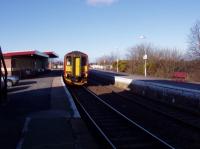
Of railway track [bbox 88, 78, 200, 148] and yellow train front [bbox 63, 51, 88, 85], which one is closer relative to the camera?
railway track [bbox 88, 78, 200, 148]

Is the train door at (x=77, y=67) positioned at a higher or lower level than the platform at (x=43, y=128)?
higher

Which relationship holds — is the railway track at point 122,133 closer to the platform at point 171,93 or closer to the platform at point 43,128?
the platform at point 43,128

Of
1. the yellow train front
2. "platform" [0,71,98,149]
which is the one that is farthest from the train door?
"platform" [0,71,98,149]

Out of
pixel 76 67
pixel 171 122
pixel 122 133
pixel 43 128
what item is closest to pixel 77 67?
pixel 76 67

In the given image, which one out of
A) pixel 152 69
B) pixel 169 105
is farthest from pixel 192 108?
pixel 152 69

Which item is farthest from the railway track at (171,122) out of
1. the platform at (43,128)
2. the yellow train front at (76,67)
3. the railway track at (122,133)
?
the yellow train front at (76,67)

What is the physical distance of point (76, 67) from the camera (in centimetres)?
3466

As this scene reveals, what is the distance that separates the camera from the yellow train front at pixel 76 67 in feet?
113

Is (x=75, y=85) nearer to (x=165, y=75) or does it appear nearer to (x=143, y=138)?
(x=165, y=75)

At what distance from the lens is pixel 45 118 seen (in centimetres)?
1332

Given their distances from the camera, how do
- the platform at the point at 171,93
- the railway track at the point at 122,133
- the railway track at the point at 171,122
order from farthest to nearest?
1. the platform at the point at 171,93
2. the railway track at the point at 171,122
3. the railway track at the point at 122,133

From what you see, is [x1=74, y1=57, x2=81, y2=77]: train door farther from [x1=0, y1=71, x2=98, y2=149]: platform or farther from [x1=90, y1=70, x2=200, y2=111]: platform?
[x1=0, y1=71, x2=98, y2=149]: platform

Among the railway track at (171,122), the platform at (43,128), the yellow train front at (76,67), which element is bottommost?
the railway track at (171,122)

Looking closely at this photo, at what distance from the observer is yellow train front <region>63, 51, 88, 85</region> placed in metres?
34.5
